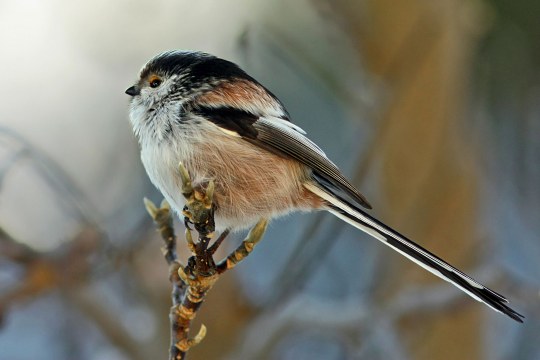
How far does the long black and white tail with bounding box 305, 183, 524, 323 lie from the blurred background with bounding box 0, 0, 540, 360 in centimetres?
99

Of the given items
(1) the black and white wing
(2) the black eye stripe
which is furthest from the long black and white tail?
(2) the black eye stripe

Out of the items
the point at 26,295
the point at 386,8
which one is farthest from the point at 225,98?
the point at 386,8

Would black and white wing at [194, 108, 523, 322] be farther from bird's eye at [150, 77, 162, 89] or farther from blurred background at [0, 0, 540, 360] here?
blurred background at [0, 0, 540, 360]

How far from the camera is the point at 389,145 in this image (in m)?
4.35

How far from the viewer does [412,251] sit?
88.3 inches

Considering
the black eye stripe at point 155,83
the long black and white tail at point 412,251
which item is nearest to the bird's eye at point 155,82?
the black eye stripe at point 155,83

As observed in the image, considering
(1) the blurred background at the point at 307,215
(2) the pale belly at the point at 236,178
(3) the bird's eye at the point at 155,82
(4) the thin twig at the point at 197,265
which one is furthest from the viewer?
(1) the blurred background at the point at 307,215

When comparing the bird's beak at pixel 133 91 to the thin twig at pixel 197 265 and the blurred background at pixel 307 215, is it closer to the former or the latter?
the blurred background at pixel 307 215

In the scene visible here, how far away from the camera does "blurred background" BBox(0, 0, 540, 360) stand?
338cm

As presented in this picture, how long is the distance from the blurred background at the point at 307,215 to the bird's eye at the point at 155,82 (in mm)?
736

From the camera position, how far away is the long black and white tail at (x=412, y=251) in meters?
2.10

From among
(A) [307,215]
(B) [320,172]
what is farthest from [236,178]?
(A) [307,215]

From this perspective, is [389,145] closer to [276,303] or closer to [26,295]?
[276,303]

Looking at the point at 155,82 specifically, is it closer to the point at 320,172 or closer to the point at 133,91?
the point at 133,91
